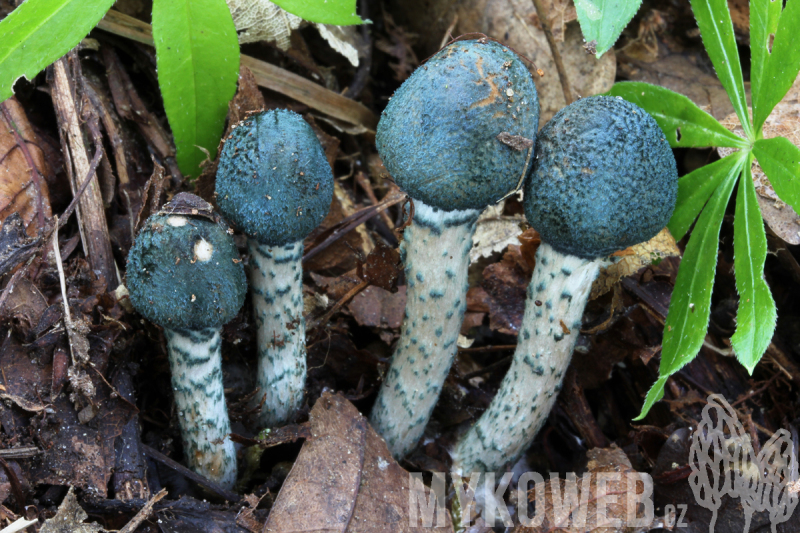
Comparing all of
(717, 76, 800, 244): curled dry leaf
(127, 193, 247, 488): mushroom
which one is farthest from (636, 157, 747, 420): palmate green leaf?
(127, 193, 247, 488): mushroom

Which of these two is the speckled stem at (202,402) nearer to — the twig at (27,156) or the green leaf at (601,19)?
the twig at (27,156)

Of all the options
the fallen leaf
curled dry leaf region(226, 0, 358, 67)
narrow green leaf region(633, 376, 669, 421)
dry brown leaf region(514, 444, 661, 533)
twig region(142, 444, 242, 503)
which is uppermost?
curled dry leaf region(226, 0, 358, 67)

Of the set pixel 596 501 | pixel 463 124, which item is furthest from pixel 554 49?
pixel 596 501

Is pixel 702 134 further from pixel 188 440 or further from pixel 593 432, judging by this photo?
pixel 188 440

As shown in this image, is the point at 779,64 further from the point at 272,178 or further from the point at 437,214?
the point at 272,178

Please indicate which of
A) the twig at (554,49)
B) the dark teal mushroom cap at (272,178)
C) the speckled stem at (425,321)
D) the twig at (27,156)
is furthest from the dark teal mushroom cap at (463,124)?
the twig at (27,156)

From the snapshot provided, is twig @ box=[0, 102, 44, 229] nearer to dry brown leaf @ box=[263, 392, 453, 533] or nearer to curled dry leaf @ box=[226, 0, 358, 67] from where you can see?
curled dry leaf @ box=[226, 0, 358, 67]

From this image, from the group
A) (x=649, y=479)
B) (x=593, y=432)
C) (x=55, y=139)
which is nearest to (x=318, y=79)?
(x=55, y=139)
